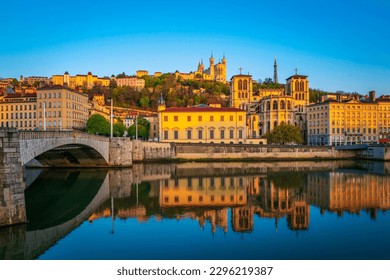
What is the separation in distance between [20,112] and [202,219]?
6090 centimetres

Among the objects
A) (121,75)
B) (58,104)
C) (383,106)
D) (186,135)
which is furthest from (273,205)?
(121,75)

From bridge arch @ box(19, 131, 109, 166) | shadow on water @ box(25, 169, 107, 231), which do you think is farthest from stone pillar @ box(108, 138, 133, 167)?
shadow on water @ box(25, 169, 107, 231)

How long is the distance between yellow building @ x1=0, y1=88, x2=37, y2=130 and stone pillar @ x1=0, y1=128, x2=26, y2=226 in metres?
57.8

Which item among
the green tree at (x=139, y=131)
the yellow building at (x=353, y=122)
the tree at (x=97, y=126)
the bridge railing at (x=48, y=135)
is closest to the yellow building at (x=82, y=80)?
the green tree at (x=139, y=131)

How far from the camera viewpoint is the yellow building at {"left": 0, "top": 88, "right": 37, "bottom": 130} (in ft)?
238

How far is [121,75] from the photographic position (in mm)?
172375

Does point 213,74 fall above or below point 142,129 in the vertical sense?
above

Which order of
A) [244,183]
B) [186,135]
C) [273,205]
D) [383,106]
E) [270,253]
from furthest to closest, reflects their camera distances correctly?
[383,106] < [186,135] < [244,183] < [273,205] < [270,253]

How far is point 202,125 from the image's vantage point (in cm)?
6988

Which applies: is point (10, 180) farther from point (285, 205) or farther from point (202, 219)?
point (285, 205)

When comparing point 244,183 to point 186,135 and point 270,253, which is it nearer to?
point 270,253

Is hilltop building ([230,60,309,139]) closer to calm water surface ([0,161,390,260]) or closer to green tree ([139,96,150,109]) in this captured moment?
green tree ([139,96,150,109])

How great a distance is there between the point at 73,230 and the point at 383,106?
80.7m

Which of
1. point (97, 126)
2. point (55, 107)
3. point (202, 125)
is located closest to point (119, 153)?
point (202, 125)
